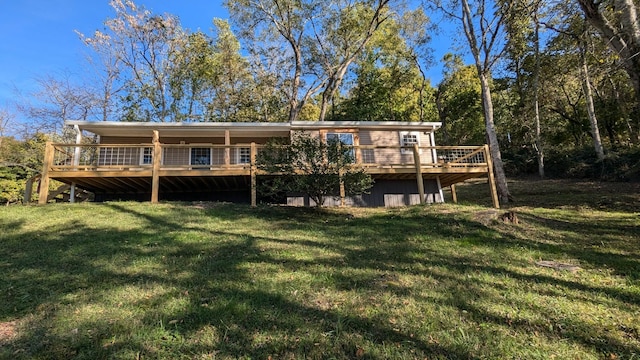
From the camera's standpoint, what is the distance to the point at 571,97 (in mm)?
23328

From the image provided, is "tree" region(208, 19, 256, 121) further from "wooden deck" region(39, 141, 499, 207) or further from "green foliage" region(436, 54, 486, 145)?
"green foliage" region(436, 54, 486, 145)

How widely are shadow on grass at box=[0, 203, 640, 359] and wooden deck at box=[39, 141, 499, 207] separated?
374 cm

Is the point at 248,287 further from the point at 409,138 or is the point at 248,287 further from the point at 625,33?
the point at 409,138

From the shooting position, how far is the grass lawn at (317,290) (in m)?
2.85

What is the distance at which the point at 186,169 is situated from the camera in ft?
37.3

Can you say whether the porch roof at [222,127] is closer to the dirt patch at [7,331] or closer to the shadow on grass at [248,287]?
the shadow on grass at [248,287]

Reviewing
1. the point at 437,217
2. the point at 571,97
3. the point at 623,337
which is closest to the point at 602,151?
the point at 571,97

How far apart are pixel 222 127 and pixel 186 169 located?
310 cm

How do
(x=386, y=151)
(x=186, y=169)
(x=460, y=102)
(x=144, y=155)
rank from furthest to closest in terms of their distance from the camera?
(x=460, y=102), (x=386, y=151), (x=144, y=155), (x=186, y=169)

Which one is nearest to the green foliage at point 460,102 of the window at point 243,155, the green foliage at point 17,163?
the window at point 243,155

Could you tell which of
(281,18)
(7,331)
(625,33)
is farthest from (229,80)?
(7,331)

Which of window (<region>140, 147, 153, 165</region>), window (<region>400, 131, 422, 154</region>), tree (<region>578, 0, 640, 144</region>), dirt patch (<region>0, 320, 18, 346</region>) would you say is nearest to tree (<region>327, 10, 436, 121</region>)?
window (<region>400, 131, 422, 154</region>)

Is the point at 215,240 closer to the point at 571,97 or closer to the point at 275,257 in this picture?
the point at 275,257

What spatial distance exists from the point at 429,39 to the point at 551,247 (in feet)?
68.2
